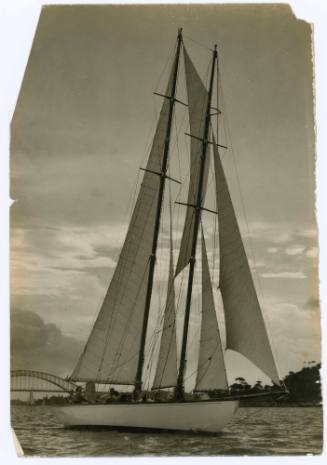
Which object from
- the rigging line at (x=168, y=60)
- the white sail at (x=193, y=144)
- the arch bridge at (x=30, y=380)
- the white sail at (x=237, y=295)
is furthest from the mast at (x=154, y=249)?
the arch bridge at (x=30, y=380)

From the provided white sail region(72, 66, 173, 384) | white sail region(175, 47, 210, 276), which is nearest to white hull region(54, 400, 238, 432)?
white sail region(72, 66, 173, 384)

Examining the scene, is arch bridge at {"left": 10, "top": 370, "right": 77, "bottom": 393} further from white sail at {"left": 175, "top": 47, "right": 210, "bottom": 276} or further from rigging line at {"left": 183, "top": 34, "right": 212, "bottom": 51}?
rigging line at {"left": 183, "top": 34, "right": 212, "bottom": 51}

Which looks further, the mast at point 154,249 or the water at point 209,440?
the mast at point 154,249

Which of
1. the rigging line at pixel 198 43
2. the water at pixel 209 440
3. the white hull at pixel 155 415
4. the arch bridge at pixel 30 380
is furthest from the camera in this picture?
the white hull at pixel 155 415

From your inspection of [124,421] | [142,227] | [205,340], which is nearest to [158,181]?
[142,227]

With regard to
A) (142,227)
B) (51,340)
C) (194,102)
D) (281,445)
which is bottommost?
(281,445)

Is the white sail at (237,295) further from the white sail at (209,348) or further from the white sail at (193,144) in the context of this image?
the white sail at (193,144)

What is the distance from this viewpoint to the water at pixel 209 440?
8.70 m

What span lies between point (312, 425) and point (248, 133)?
3.42 metres

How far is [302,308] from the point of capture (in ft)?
29.2

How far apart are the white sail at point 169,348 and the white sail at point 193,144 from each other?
22cm

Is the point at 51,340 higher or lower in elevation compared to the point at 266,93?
lower

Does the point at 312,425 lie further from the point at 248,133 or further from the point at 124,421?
the point at 248,133

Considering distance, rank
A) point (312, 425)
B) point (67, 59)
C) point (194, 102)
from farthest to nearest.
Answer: point (194, 102) < point (67, 59) < point (312, 425)
